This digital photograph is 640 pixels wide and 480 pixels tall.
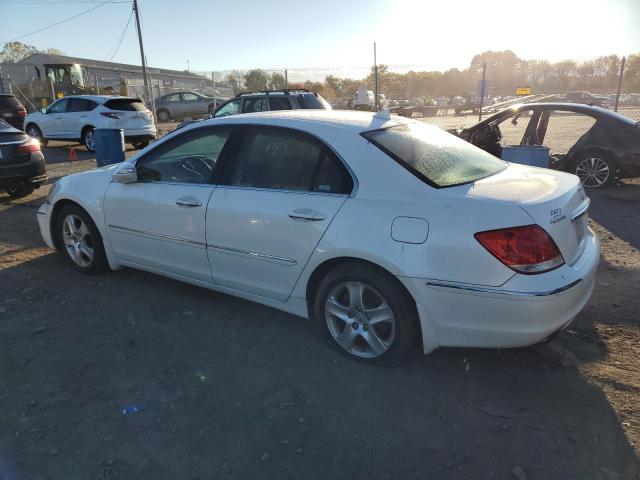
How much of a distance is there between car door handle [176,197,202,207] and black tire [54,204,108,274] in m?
1.24

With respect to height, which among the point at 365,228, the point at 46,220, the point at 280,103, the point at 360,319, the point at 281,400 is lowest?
the point at 281,400

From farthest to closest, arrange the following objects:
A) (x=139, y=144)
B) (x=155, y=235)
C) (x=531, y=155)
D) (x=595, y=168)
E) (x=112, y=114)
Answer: (x=139, y=144) → (x=112, y=114) → (x=595, y=168) → (x=531, y=155) → (x=155, y=235)

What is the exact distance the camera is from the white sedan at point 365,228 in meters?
2.65

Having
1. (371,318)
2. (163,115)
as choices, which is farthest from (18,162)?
(163,115)

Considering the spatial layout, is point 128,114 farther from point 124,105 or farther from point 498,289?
point 498,289

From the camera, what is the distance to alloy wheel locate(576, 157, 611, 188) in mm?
8117

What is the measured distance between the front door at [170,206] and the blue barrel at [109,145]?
5335mm

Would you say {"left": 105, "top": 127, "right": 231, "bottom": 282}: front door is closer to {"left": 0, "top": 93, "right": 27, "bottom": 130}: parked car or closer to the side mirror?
the side mirror

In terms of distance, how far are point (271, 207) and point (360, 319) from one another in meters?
0.93

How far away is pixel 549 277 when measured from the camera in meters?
2.63

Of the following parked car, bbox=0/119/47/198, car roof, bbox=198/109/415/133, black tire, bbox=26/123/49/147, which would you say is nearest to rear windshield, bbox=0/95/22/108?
black tire, bbox=26/123/49/147

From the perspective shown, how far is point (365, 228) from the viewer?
2.92 metres

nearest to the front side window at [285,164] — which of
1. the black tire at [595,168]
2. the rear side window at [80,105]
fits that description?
the black tire at [595,168]

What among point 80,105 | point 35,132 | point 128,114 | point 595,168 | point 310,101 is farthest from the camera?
point 35,132
